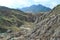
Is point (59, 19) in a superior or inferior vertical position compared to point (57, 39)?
superior

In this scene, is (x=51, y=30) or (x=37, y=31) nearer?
(x=51, y=30)

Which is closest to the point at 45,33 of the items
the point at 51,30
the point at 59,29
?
the point at 51,30

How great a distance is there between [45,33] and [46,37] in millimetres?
8089

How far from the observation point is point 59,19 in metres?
146

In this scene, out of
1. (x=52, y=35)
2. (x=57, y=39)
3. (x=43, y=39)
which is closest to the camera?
(x=57, y=39)

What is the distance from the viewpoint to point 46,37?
136125 mm

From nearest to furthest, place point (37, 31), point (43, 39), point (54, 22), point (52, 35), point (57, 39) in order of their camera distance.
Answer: point (57, 39), point (52, 35), point (43, 39), point (54, 22), point (37, 31)

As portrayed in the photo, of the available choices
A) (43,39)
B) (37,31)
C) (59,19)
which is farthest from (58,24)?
(37,31)

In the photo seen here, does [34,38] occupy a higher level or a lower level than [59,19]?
lower

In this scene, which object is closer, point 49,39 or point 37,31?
point 49,39

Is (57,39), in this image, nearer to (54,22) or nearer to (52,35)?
(52,35)

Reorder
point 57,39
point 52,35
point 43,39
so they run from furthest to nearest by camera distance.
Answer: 1. point 43,39
2. point 52,35
3. point 57,39

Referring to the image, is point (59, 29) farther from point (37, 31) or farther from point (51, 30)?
point (37, 31)

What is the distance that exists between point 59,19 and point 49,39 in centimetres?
2349
